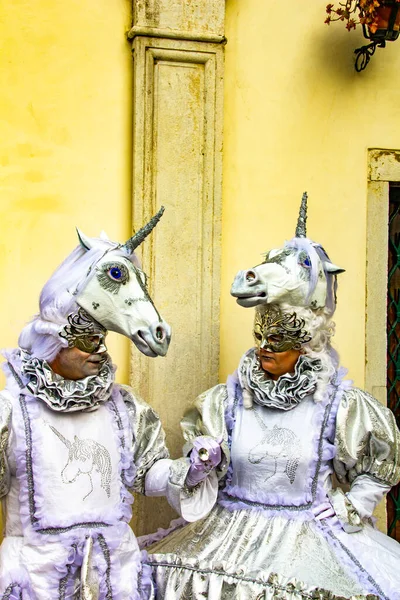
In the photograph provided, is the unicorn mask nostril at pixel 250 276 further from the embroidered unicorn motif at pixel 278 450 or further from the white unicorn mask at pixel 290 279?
the embroidered unicorn motif at pixel 278 450

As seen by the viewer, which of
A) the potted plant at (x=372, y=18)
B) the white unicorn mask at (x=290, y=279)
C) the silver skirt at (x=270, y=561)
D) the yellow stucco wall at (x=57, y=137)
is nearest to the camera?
the silver skirt at (x=270, y=561)

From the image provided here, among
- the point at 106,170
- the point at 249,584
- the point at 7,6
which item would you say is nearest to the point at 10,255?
the point at 106,170

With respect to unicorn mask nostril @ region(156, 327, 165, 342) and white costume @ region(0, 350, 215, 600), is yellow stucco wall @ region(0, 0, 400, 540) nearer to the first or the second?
white costume @ region(0, 350, 215, 600)

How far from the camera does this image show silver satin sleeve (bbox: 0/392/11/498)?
443cm

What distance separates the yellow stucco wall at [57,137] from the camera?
5.52m

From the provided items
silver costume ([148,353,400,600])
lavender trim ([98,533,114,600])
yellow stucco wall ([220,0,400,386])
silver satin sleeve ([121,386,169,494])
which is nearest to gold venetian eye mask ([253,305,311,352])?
silver costume ([148,353,400,600])

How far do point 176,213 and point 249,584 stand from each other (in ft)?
5.88

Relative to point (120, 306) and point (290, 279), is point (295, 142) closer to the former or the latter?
point (290, 279)

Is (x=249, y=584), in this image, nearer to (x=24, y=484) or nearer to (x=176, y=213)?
(x=24, y=484)

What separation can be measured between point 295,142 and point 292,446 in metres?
1.67

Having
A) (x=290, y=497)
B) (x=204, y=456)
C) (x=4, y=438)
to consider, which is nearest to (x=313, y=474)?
(x=290, y=497)

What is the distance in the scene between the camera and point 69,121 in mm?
5633

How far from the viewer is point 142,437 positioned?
4.83m

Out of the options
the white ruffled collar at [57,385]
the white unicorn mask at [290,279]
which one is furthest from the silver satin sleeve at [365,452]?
the white ruffled collar at [57,385]
